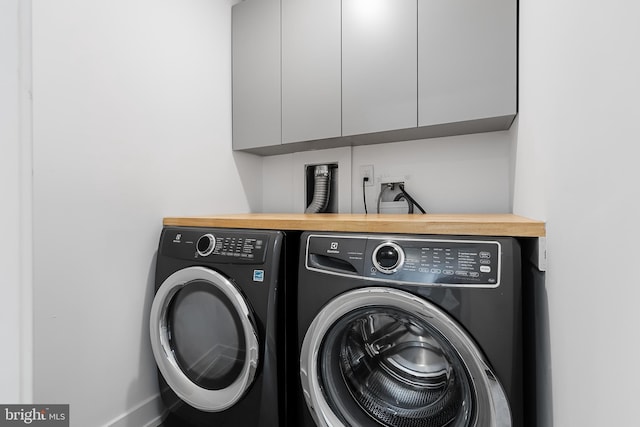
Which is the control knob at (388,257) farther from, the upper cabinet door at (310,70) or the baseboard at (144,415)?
the baseboard at (144,415)

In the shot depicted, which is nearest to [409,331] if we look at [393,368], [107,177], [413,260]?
[393,368]

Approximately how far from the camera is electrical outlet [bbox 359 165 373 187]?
71.4 inches

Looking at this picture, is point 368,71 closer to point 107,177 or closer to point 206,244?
point 206,244

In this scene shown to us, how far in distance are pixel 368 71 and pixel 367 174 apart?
58 cm

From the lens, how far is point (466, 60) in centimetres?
128

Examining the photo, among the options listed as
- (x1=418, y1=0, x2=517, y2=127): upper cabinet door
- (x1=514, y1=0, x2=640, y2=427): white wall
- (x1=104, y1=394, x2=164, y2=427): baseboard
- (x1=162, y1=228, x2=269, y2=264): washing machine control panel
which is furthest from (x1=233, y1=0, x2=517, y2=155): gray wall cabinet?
(x1=104, y1=394, x2=164, y2=427): baseboard

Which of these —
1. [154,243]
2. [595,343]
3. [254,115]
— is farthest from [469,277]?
[254,115]

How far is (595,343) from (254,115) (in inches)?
68.6

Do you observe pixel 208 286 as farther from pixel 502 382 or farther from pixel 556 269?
pixel 556 269

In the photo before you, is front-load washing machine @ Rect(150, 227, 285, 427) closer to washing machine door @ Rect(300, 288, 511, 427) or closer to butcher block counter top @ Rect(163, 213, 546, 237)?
butcher block counter top @ Rect(163, 213, 546, 237)

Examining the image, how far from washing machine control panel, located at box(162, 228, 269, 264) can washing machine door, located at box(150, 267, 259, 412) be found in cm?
7

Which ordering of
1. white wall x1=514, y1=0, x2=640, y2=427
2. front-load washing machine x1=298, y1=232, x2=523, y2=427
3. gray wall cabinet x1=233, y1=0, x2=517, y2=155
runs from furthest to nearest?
gray wall cabinet x1=233, y1=0, x2=517, y2=155 → front-load washing machine x1=298, y1=232, x2=523, y2=427 → white wall x1=514, y1=0, x2=640, y2=427

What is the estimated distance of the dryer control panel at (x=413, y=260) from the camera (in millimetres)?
783

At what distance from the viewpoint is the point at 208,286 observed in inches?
46.0
